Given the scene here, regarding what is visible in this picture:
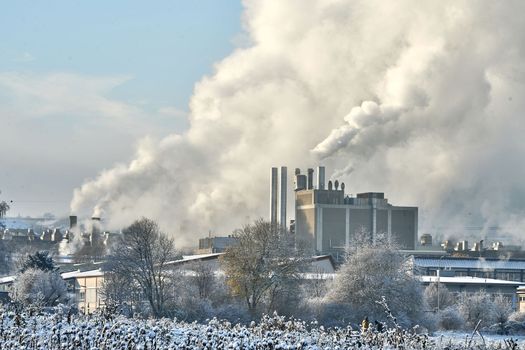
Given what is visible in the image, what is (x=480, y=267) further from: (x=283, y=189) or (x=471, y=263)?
(x=283, y=189)

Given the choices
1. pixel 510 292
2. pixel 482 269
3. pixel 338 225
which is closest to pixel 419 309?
pixel 510 292

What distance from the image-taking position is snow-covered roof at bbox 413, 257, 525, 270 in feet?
336

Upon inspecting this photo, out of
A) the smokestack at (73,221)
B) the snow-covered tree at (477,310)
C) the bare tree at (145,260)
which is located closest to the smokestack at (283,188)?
the smokestack at (73,221)

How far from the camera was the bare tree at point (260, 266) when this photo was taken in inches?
2226

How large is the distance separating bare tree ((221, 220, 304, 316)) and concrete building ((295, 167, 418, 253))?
2005 inches

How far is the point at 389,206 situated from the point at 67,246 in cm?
4658

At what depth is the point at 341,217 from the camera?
114000 mm

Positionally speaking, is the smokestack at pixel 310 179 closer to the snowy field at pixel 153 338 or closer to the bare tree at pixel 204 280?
the bare tree at pixel 204 280

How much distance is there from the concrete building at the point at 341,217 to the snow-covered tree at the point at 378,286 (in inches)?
2024

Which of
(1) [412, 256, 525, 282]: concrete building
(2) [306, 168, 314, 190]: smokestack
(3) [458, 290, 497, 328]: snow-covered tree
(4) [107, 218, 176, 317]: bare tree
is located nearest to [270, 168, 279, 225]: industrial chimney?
(2) [306, 168, 314, 190]: smokestack

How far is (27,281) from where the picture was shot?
194ft

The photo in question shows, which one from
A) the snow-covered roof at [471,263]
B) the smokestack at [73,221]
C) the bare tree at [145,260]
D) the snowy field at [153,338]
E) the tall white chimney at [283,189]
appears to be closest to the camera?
the snowy field at [153,338]

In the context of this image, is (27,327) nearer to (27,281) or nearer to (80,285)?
(27,281)

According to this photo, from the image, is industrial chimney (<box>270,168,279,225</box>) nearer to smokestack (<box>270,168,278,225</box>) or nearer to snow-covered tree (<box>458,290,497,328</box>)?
smokestack (<box>270,168,278,225</box>)
